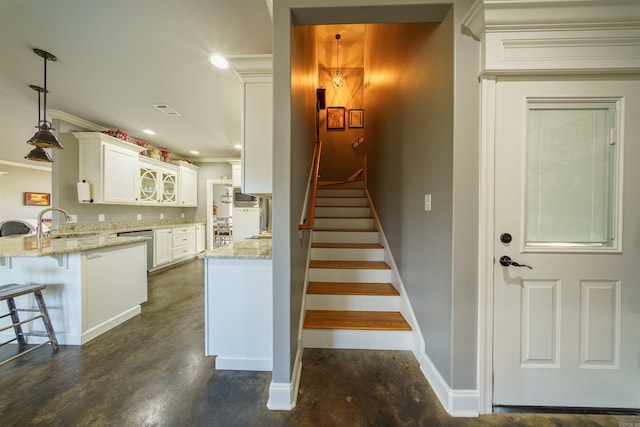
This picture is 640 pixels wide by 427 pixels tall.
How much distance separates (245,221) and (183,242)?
1538 mm

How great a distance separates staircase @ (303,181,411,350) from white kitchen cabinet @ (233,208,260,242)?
7.72 feet

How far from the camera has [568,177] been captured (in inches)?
52.8

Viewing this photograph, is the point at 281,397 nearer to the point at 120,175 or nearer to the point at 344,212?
the point at 344,212

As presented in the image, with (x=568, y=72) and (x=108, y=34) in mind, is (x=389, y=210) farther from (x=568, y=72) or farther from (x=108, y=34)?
(x=108, y=34)

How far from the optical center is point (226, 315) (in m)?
1.69

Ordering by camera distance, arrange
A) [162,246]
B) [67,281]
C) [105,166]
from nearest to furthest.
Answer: [67,281]
[105,166]
[162,246]

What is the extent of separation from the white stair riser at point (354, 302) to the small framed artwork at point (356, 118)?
12.6ft

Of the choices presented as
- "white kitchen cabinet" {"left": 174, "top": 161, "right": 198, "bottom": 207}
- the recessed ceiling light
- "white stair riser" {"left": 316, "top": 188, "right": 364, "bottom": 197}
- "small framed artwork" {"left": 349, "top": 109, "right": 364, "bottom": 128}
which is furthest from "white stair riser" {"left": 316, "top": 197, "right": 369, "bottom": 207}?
"white kitchen cabinet" {"left": 174, "top": 161, "right": 198, "bottom": 207}

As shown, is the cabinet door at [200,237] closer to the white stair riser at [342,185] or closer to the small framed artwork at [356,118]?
the white stair riser at [342,185]

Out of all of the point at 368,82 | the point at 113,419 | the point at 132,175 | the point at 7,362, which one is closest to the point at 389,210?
A: the point at 368,82

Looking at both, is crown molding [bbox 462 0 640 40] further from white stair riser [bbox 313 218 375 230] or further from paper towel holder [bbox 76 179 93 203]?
paper towel holder [bbox 76 179 93 203]

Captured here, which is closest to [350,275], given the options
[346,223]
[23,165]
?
[346,223]

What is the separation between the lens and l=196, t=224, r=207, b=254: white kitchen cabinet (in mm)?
5742

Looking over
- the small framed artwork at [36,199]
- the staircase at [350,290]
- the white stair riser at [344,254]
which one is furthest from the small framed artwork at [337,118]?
the small framed artwork at [36,199]
